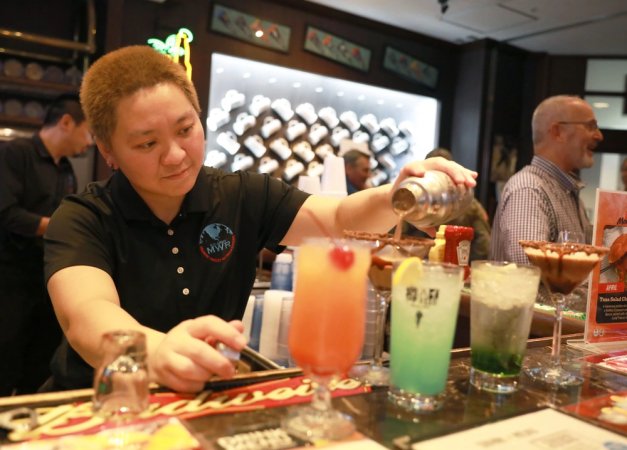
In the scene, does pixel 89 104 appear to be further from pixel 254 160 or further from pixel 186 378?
pixel 254 160

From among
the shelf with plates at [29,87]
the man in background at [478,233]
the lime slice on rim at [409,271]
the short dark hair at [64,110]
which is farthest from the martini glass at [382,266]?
the shelf with plates at [29,87]

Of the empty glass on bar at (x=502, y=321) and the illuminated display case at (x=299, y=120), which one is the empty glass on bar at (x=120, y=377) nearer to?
the empty glass on bar at (x=502, y=321)

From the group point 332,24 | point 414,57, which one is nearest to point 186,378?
point 332,24

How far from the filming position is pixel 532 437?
0.87 m

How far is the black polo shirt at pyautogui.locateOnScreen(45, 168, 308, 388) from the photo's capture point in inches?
55.2

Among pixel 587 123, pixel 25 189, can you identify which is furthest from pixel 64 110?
pixel 587 123

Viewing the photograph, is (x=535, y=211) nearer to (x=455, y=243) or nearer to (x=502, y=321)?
(x=455, y=243)

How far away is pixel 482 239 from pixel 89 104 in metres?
3.27

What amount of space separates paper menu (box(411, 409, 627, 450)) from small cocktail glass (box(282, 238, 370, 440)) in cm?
16

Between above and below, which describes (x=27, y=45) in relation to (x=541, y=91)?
below

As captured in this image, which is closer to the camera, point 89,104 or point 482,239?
point 89,104

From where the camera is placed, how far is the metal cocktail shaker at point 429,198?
1111mm

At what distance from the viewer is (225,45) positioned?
497 cm

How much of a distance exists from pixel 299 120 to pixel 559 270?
15.4 ft
